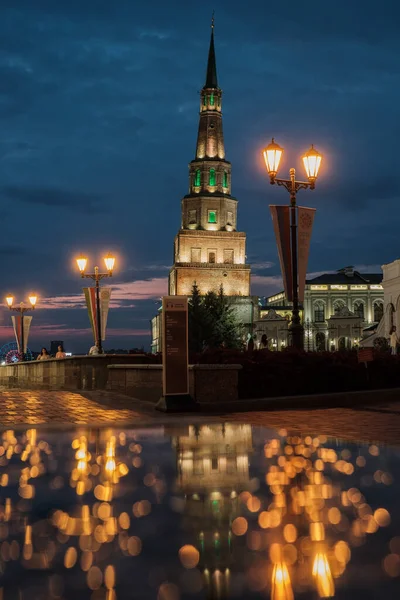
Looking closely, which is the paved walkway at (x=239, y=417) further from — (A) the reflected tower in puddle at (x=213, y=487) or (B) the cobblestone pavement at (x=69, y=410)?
(A) the reflected tower in puddle at (x=213, y=487)

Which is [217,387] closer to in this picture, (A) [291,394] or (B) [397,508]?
(A) [291,394]

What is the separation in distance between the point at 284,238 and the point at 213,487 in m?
10.9

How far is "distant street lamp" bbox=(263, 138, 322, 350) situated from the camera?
1644cm

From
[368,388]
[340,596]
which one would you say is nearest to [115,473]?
[340,596]

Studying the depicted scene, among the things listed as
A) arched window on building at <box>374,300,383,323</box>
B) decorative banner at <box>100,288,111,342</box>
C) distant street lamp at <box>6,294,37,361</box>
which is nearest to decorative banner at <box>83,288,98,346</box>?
decorative banner at <box>100,288,111,342</box>

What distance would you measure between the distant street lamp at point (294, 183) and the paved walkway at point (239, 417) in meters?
2.63

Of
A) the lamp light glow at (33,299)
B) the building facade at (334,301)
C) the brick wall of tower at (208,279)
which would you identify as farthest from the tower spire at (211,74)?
the lamp light glow at (33,299)

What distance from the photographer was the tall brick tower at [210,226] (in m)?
108

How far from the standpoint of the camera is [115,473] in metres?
7.08

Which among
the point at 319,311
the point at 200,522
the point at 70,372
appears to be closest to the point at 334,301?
the point at 319,311

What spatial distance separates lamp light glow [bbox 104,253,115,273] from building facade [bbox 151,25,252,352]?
79578 mm

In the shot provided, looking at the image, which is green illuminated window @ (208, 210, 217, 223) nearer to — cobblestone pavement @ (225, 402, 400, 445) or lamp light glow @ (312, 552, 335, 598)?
cobblestone pavement @ (225, 402, 400, 445)

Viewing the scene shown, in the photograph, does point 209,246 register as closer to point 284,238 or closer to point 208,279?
point 208,279

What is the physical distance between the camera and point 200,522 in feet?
16.4
